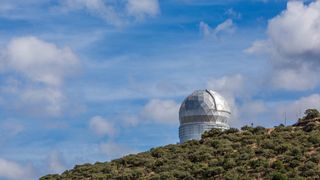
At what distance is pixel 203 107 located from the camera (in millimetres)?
93250

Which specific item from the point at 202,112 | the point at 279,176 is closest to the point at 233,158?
the point at 279,176

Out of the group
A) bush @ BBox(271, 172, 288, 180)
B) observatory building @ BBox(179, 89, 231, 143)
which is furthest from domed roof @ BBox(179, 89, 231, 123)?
bush @ BBox(271, 172, 288, 180)

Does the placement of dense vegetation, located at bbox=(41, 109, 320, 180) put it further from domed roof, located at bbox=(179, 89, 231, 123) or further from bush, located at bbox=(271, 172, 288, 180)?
domed roof, located at bbox=(179, 89, 231, 123)

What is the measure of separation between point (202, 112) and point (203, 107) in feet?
1.99

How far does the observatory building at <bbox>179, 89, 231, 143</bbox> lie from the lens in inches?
3671

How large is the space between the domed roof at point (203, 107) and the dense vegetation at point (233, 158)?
1016 inches

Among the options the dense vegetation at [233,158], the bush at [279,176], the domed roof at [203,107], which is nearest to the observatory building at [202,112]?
the domed roof at [203,107]

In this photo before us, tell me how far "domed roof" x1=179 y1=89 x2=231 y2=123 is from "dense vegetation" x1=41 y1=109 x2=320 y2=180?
2579cm

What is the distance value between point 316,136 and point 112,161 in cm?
1628

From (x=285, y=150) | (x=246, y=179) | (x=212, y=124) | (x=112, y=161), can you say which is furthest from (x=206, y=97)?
(x=246, y=179)

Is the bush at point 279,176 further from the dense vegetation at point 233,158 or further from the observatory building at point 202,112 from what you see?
the observatory building at point 202,112

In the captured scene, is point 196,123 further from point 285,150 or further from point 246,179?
point 246,179

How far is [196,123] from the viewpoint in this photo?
9438 cm

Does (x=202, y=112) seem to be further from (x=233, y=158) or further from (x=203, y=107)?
(x=233, y=158)
